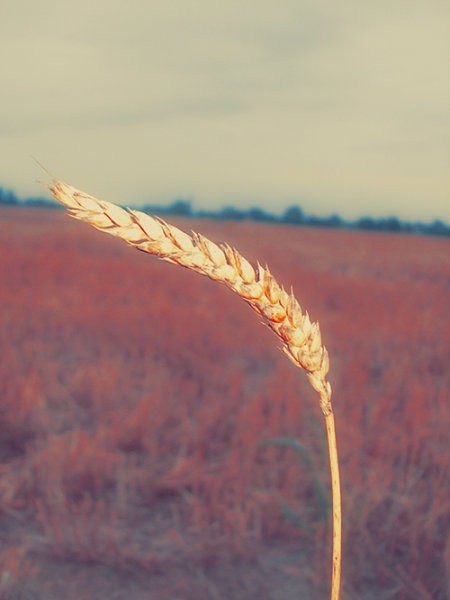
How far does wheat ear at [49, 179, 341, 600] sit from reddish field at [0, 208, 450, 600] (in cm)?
116

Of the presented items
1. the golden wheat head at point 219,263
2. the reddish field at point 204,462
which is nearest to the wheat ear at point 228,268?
the golden wheat head at point 219,263

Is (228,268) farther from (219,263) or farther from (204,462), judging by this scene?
(204,462)

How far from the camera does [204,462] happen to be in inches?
87.4

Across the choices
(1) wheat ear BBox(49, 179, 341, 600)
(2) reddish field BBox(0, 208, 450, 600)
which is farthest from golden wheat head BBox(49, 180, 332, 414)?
(2) reddish field BBox(0, 208, 450, 600)

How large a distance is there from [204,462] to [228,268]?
6.26ft

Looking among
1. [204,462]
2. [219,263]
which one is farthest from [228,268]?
[204,462]

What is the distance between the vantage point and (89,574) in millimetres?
1654

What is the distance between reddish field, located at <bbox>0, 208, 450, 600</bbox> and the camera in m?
1.65

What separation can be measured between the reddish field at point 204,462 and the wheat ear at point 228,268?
116 cm

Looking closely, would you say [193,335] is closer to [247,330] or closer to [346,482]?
[247,330]

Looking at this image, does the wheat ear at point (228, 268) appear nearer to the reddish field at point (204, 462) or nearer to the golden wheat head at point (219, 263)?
the golden wheat head at point (219, 263)

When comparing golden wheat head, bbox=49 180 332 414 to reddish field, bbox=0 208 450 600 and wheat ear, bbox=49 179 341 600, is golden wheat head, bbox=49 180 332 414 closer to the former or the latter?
wheat ear, bbox=49 179 341 600

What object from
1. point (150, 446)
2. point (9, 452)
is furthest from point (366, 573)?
point (9, 452)

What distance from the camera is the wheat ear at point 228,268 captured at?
36 cm
